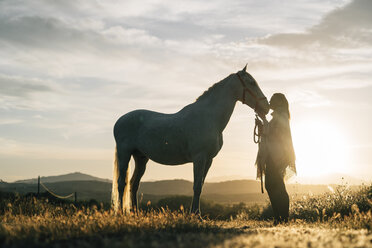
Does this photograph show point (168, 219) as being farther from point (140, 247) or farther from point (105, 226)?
point (140, 247)

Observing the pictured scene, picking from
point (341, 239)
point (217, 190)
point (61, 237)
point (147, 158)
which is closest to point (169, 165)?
point (147, 158)

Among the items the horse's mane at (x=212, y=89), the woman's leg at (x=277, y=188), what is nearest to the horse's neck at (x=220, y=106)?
the horse's mane at (x=212, y=89)

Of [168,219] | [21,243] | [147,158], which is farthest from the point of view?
[147,158]

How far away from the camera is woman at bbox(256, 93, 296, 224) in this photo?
27.7 ft

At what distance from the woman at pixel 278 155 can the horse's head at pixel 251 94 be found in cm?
41

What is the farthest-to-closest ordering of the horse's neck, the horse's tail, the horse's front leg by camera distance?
the horse's tail → the horse's neck → the horse's front leg

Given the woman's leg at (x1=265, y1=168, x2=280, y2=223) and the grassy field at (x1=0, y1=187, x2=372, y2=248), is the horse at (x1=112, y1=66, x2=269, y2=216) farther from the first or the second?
the grassy field at (x1=0, y1=187, x2=372, y2=248)

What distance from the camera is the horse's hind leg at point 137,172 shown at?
9.96m

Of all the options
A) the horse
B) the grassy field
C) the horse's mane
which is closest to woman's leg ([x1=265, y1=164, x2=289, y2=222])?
the horse

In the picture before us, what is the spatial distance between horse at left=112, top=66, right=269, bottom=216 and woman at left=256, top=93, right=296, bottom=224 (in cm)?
42

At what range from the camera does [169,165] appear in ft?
30.0

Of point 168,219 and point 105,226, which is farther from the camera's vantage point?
point 168,219

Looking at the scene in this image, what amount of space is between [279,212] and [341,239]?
4.21 m

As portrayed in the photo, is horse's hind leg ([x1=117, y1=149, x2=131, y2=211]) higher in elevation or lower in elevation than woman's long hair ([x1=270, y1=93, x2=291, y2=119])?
lower
